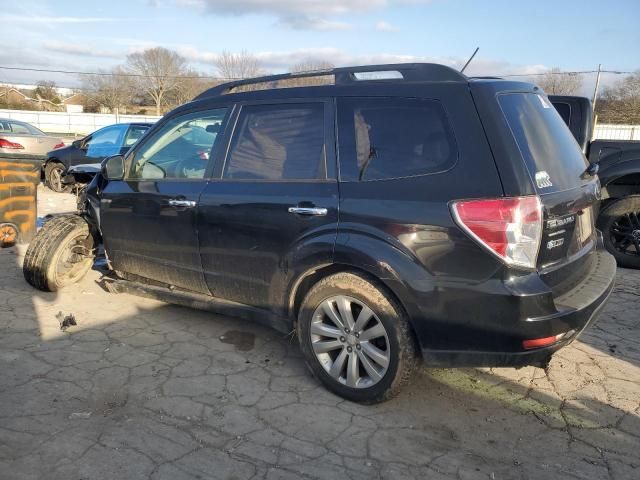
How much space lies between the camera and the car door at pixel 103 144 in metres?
11.5

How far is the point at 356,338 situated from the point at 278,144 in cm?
138

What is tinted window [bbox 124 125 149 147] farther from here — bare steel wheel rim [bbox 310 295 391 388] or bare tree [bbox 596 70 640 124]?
bare tree [bbox 596 70 640 124]

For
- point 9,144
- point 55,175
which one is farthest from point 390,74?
point 9,144

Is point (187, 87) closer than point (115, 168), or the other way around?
point (115, 168)

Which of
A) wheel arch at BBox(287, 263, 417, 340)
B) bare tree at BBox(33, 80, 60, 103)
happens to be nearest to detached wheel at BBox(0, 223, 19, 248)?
wheel arch at BBox(287, 263, 417, 340)

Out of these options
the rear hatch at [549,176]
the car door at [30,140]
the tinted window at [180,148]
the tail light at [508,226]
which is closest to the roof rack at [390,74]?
the rear hatch at [549,176]

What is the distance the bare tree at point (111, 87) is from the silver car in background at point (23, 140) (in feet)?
167

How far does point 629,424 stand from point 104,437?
2.92 metres

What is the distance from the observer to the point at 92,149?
12.1m

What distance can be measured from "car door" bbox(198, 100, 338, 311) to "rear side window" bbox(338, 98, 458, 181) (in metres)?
0.12

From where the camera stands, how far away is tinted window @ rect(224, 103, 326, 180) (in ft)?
11.1

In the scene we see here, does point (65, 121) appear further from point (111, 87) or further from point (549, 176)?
point (549, 176)

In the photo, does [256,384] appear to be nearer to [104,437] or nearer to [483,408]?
[104,437]

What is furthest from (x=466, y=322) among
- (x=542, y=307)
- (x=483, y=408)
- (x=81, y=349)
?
(x=81, y=349)
